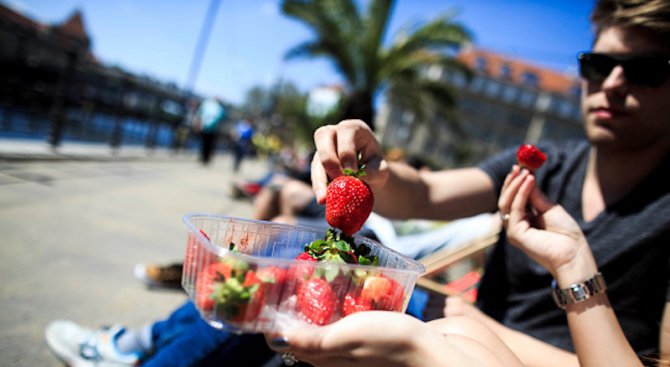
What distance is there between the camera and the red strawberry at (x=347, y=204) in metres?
0.97

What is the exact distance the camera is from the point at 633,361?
1.10 metres

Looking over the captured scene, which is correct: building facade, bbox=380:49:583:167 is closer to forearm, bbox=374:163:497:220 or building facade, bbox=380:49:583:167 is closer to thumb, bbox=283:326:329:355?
forearm, bbox=374:163:497:220

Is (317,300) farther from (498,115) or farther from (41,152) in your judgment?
(498,115)

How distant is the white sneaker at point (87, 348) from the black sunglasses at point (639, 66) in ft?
7.53

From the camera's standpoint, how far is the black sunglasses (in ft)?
4.92

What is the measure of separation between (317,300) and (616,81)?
154 centimetres

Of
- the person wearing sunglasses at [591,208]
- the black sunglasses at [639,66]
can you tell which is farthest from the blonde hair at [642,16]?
the black sunglasses at [639,66]

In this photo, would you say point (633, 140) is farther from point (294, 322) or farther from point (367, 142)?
point (294, 322)

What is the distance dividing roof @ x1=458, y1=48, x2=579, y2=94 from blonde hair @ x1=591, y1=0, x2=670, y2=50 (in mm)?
53846

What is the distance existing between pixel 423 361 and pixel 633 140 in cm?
144

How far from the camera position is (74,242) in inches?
111

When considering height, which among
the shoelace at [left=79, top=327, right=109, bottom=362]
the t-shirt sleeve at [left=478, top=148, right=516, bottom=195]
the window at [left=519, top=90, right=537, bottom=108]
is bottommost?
the shoelace at [left=79, top=327, right=109, bottom=362]

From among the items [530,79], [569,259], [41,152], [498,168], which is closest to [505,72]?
[530,79]

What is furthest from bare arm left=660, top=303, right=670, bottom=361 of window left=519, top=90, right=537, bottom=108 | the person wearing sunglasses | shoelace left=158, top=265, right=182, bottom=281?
window left=519, top=90, right=537, bottom=108
